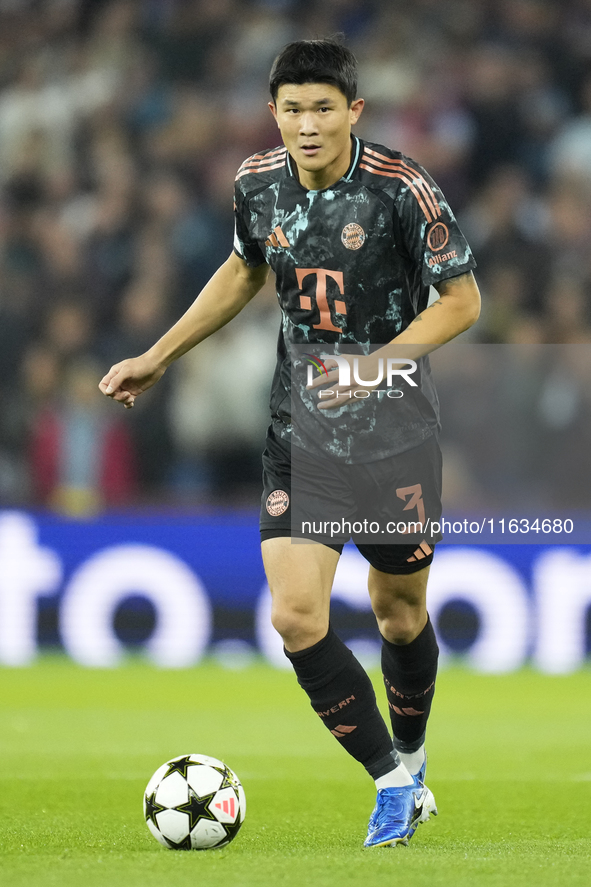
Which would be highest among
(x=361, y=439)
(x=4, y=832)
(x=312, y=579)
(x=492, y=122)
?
(x=492, y=122)

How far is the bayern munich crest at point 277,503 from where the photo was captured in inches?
151

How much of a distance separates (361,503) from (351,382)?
44 centimetres

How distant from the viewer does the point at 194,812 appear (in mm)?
3686

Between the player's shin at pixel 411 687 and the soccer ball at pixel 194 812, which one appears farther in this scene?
the player's shin at pixel 411 687

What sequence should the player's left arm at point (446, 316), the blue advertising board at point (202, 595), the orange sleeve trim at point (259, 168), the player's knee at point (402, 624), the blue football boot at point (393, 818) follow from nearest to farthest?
the player's left arm at point (446, 316) < the blue football boot at point (393, 818) < the orange sleeve trim at point (259, 168) < the player's knee at point (402, 624) < the blue advertising board at point (202, 595)

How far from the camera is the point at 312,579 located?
3709 mm

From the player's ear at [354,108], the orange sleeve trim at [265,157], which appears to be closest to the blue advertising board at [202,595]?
the orange sleeve trim at [265,157]

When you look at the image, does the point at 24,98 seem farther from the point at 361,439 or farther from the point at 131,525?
the point at 361,439

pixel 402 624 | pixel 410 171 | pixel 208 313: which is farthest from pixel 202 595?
pixel 410 171

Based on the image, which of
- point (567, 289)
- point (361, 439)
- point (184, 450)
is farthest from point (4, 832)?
point (567, 289)

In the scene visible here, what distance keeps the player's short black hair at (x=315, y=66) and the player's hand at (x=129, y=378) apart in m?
0.88

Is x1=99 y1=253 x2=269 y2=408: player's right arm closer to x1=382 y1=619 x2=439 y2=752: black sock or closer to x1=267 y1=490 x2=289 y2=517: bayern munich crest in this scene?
x1=267 y1=490 x2=289 y2=517: bayern munich crest

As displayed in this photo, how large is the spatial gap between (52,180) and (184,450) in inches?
112

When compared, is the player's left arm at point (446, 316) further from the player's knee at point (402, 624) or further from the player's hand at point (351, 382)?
the player's knee at point (402, 624)
